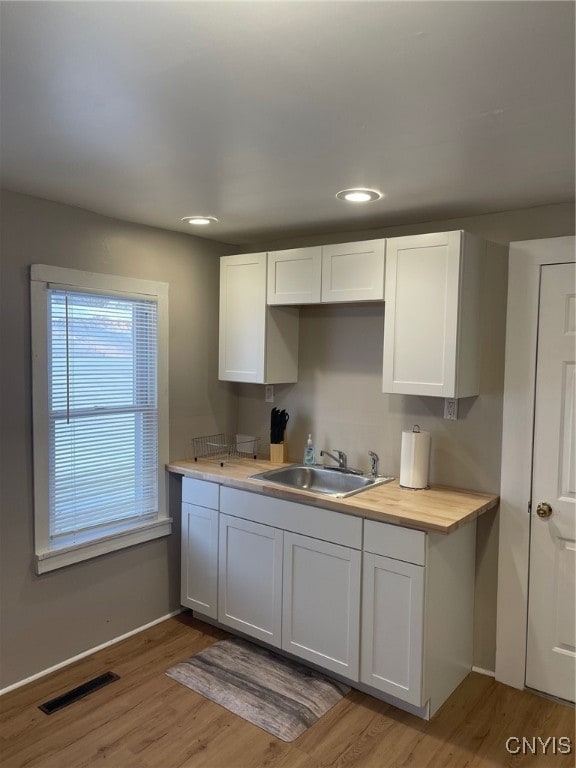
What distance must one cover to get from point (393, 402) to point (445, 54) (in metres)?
2.03

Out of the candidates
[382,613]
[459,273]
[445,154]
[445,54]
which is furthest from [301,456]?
[445,54]

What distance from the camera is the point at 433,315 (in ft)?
8.52

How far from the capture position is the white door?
2.54m

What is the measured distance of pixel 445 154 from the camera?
6.31ft

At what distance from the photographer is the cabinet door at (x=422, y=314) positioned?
8.32ft

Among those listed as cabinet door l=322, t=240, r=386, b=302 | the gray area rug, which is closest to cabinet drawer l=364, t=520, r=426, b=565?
the gray area rug

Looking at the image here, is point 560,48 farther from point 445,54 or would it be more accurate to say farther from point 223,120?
point 223,120

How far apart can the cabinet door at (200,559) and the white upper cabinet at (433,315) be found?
1305mm

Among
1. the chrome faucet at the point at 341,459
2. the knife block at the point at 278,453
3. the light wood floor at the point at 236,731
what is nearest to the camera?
the light wood floor at the point at 236,731

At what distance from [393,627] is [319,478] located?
103 centimetres

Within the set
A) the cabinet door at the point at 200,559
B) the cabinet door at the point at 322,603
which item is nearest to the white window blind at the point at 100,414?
the cabinet door at the point at 200,559

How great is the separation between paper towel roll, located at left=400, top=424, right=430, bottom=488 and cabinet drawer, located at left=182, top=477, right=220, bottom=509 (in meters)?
1.05

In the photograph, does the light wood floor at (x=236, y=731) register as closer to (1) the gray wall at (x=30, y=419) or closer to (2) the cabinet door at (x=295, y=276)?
(1) the gray wall at (x=30, y=419)

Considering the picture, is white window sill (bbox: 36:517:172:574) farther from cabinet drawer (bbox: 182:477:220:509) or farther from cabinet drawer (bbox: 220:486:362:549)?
cabinet drawer (bbox: 220:486:362:549)
